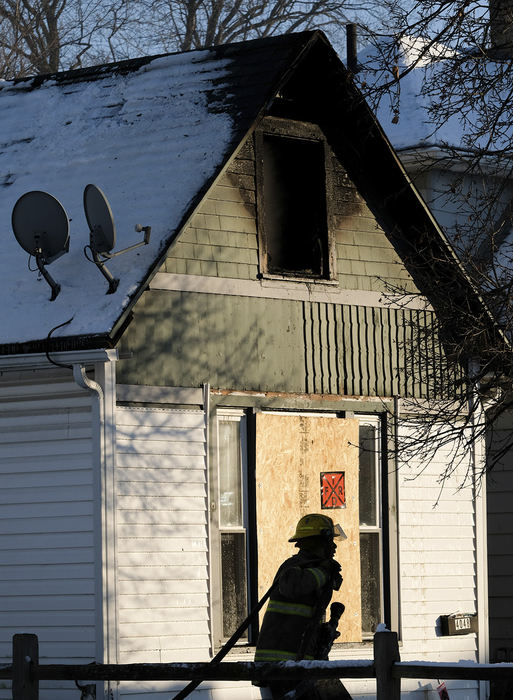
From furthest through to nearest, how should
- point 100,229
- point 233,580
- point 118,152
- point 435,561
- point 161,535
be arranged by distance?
point 435,561 < point 118,152 < point 233,580 < point 161,535 < point 100,229

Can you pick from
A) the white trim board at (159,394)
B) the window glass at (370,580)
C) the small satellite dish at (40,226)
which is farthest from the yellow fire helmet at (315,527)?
the window glass at (370,580)

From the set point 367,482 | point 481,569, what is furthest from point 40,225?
point 481,569

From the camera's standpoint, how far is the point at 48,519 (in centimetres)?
1163

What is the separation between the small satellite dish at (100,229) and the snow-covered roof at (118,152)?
0.22m

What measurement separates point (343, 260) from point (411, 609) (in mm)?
3483

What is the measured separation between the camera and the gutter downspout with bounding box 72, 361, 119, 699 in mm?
11211

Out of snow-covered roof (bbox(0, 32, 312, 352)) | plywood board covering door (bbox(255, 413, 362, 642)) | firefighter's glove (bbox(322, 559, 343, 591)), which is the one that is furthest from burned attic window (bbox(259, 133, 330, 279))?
firefighter's glove (bbox(322, 559, 343, 591))

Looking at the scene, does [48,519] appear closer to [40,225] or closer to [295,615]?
[40,225]

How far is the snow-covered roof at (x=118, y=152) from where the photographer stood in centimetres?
1166

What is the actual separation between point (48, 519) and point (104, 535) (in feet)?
1.89

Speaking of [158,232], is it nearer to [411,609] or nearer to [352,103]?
[352,103]

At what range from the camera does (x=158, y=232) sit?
468 inches

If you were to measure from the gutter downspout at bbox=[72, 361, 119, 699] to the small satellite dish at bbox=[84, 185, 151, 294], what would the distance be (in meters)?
0.80

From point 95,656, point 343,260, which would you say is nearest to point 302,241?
point 343,260
